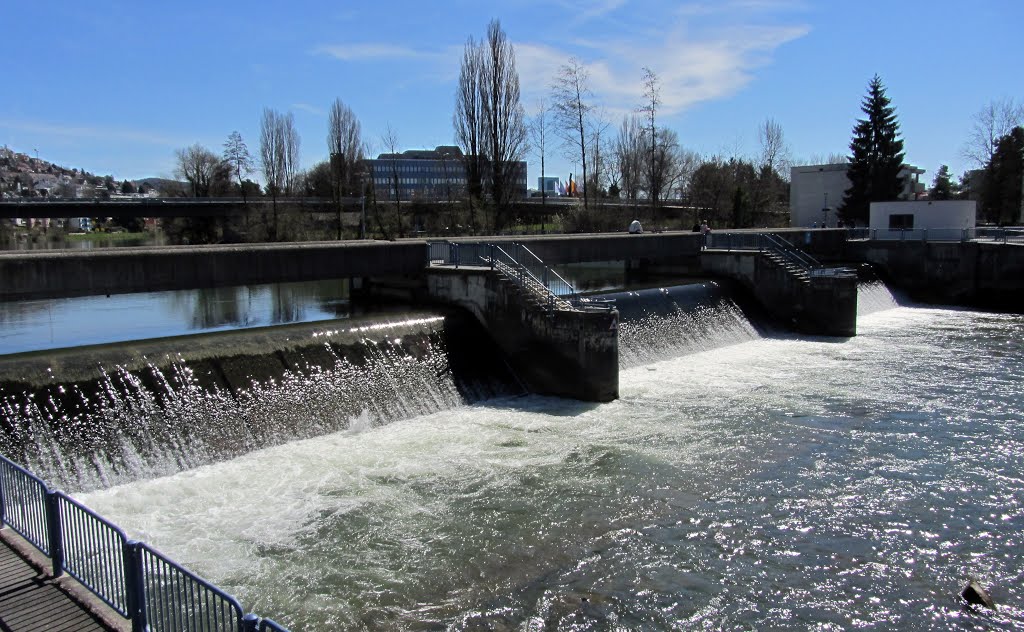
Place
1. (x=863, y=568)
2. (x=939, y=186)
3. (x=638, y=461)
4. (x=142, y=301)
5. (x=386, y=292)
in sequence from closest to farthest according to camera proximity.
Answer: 1. (x=863, y=568)
2. (x=638, y=461)
3. (x=386, y=292)
4. (x=142, y=301)
5. (x=939, y=186)

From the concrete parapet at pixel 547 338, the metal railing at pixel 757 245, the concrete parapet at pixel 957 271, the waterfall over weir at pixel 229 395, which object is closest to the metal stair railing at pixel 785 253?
the metal railing at pixel 757 245

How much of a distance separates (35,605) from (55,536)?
1.91ft

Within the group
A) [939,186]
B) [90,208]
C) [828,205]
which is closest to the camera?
[90,208]

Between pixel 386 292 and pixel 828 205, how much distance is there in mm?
49901

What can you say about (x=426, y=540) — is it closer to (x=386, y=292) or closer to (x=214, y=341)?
(x=214, y=341)

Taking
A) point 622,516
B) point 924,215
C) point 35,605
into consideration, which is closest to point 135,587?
point 35,605

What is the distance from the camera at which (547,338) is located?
1861cm

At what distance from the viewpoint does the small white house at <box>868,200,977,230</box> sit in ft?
139

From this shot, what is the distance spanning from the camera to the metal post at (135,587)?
5.74 metres

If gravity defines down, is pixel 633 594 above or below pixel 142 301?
below

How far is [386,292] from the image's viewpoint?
922 inches

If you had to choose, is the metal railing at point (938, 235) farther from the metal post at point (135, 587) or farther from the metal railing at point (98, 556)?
the metal post at point (135, 587)

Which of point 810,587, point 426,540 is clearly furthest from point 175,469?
point 810,587

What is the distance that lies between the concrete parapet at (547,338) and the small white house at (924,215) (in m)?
32.4
